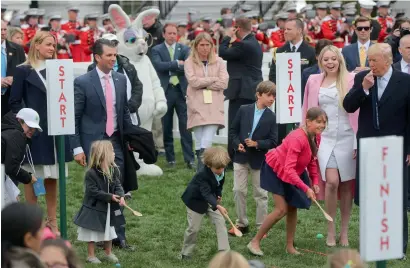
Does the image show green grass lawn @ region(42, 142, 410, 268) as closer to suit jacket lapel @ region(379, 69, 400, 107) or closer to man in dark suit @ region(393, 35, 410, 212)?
suit jacket lapel @ region(379, 69, 400, 107)

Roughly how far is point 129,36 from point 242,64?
4.77 feet

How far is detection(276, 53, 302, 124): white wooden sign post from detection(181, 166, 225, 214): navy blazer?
88cm

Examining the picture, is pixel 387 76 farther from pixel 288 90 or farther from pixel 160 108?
pixel 160 108

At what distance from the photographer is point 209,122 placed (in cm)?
1379

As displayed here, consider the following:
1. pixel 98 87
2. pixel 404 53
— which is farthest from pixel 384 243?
pixel 404 53

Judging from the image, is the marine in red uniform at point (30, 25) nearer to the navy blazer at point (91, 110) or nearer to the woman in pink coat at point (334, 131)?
the navy blazer at point (91, 110)

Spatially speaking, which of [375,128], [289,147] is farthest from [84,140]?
[375,128]

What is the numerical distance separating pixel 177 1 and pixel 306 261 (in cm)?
2736

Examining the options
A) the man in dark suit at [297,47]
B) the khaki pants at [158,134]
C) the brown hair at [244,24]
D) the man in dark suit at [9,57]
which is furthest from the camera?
the khaki pants at [158,134]

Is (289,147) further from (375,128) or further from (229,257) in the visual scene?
(229,257)

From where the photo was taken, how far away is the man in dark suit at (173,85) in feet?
51.5

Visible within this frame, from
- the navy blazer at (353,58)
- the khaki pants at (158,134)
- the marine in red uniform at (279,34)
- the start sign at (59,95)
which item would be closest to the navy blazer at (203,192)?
the start sign at (59,95)

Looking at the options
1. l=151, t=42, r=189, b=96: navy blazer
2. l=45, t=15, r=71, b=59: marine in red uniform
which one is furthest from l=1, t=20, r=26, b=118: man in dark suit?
l=45, t=15, r=71, b=59: marine in red uniform

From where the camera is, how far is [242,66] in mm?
14375
